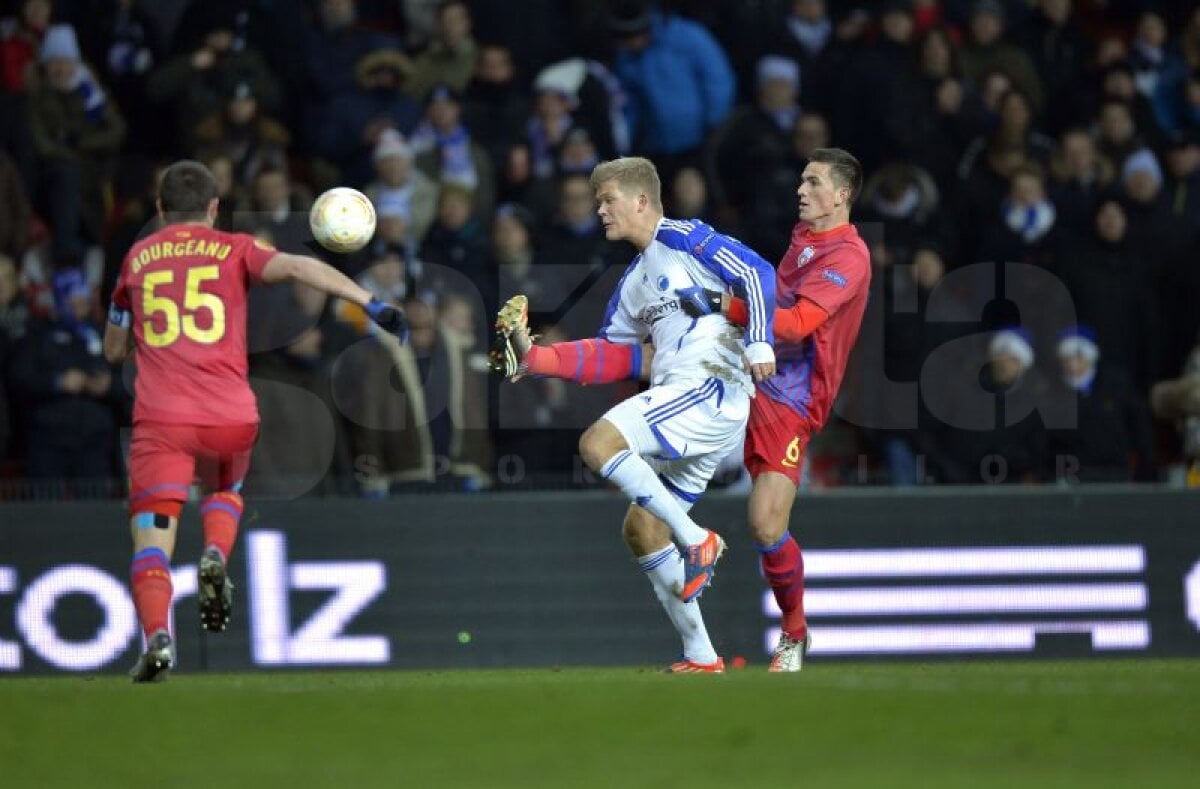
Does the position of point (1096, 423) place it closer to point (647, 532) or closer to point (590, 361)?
point (590, 361)

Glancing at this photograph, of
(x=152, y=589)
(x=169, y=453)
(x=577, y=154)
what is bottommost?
(x=152, y=589)

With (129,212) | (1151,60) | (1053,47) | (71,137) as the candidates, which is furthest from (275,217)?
(1151,60)

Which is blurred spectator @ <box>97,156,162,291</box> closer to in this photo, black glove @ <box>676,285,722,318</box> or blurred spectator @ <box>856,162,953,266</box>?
blurred spectator @ <box>856,162,953,266</box>

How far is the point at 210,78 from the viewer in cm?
Answer: 1517

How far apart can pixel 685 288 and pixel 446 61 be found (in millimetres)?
6637

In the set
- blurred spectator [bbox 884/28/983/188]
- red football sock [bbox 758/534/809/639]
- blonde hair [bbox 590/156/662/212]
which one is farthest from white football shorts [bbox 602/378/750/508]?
blurred spectator [bbox 884/28/983/188]

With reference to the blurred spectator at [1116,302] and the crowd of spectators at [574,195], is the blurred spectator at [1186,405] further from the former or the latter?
the blurred spectator at [1116,302]

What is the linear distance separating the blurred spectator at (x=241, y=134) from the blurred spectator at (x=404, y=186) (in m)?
0.74

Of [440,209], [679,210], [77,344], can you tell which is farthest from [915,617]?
[77,344]

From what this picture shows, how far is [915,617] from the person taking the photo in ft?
42.3

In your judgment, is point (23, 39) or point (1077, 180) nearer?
point (23, 39)

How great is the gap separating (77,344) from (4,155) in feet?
6.39

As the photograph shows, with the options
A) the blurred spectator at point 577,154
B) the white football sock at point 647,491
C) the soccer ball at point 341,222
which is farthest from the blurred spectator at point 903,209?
the soccer ball at point 341,222

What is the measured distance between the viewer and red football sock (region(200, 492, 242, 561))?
9.45 metres
